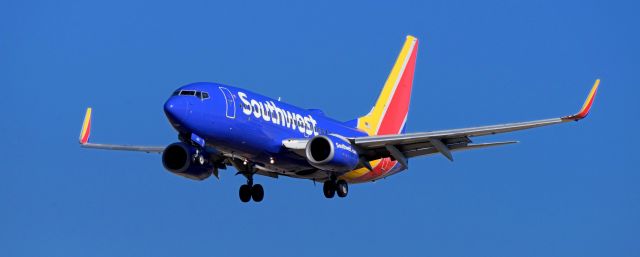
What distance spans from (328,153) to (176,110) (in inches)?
280

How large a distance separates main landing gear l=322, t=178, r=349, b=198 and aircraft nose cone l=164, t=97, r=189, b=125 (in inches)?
372

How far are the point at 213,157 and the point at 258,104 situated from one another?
463cm

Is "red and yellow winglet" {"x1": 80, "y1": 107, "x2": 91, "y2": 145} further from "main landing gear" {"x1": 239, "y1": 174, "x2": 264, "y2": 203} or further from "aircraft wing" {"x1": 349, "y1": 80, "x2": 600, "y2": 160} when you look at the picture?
"aircraft wing" {"x1": 349, "y1": 80, "x2": 600, "y2": 160}

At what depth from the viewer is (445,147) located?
171 feet

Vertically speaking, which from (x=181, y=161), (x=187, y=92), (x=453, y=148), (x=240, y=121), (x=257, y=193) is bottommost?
(x=181, y=161)

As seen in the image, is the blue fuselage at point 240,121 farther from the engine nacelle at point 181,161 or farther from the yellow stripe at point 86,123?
the yellow stripe at point 86,123

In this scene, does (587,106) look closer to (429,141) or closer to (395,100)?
(429,141)

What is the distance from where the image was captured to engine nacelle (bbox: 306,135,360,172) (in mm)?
51375

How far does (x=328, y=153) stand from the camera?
51.6 m

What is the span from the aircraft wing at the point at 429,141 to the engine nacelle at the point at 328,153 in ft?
5.03

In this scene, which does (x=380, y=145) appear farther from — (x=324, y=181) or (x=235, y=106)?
(x=235, y=106)

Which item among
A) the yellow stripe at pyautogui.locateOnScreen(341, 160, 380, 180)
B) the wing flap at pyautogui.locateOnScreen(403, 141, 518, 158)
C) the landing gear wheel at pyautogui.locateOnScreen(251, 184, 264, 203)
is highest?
the wing flap at pyautogui.locateOnScreen(403, 141, 518, 158)

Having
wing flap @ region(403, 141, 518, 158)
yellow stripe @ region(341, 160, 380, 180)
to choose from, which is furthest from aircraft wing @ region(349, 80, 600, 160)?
yellow stripe @ region(341, 160, 380, 180)

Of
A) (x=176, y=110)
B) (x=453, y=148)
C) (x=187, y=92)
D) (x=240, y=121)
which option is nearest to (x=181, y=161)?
(x=240, y=121)
